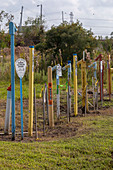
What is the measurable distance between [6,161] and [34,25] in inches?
1114

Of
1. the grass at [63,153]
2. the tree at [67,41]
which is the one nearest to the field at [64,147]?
the grass at [63,153]

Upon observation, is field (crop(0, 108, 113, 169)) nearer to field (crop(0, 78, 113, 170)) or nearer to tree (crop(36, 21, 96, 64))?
field (crop(0, 78, 113, 170))

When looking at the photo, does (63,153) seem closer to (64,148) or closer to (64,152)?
(64,152)

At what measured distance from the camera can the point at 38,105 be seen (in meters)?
8.71

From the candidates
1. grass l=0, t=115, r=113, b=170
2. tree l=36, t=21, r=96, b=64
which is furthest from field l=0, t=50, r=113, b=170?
tree l=36, t=21, r=96, b=64

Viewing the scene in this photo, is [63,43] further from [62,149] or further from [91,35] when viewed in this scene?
[62,149]

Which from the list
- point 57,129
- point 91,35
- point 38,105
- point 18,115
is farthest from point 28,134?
point 91,35

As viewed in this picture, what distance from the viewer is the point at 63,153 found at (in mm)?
4098

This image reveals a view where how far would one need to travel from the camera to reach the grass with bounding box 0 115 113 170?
371 centimetres

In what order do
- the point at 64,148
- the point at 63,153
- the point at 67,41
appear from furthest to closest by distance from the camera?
the point at 67,41
the point at 64,148
the point at 63,153

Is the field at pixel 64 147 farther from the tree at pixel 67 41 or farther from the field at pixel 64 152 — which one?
the tree at pixel 67 41

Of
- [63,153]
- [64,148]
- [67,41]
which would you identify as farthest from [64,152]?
[67,41]

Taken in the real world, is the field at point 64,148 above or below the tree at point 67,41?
below

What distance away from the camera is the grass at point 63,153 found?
3.71m
